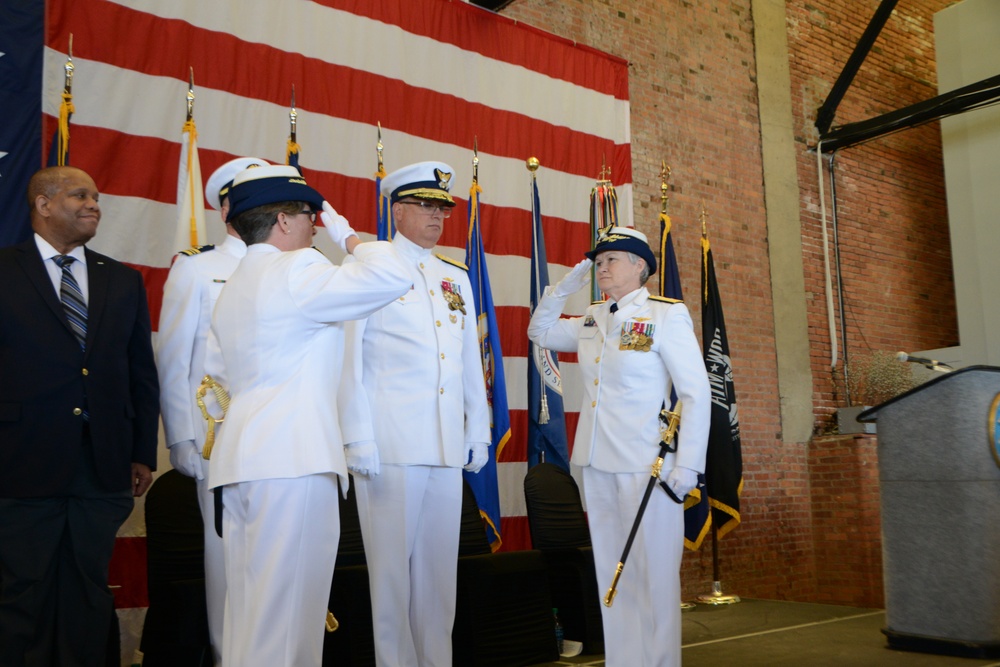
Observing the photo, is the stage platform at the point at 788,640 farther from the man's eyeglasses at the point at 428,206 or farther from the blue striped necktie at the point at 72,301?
the blue striped necktie at the point at 72,301

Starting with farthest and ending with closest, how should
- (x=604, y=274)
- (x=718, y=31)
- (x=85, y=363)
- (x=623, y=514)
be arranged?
(x=718, y=31)
(x=604, y=274)
(x=623, y=514)
(x=85, y=363)

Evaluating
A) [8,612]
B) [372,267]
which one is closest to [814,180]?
[372,267]

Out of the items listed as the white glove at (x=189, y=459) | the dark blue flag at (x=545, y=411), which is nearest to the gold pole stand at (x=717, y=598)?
the dark blue flag at (x=545, y=411)

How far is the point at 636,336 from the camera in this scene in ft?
10.8

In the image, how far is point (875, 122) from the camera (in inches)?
287

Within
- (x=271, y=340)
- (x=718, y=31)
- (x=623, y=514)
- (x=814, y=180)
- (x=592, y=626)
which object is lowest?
(x=592, y=626)

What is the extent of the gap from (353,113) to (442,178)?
177 centimetres

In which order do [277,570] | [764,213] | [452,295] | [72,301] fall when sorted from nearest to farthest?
[277,570]
[72,301]
[452,295]
[764,213]

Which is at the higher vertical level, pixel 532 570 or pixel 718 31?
pixel 718 31

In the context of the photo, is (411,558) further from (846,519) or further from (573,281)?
(846,519)

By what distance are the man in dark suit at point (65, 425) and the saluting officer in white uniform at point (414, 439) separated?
0.70 meters

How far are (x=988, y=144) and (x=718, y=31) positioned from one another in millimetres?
2396

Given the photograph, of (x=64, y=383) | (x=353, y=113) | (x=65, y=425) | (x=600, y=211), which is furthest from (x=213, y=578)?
(x=600, y=211)

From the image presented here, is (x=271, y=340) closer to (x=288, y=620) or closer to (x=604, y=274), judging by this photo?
(x=288, y=620)
